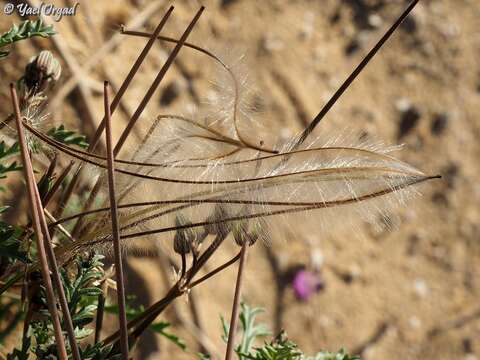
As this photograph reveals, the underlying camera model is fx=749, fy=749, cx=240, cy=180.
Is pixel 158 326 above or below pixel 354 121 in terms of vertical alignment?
below

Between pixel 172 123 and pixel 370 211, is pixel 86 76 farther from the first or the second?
pixel 370 211

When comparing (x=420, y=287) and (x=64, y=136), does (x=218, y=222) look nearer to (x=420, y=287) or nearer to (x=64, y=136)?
(x=64, y=136)

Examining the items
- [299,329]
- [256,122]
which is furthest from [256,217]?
[299,329]

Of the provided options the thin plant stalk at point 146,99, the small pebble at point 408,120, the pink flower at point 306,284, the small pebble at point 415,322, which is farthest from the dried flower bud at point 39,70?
the small pebble at point 408,120

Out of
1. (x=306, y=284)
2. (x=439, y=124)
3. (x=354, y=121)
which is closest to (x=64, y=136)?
(x=306, y=284)

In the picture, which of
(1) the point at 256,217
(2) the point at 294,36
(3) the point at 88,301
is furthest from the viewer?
(2) the point at 294,36

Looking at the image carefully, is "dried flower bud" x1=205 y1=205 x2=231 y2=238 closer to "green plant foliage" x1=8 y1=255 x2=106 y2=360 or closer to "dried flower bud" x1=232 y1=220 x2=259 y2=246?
"dried flower bud" x1=232 y1=220 x2=259 y2=246

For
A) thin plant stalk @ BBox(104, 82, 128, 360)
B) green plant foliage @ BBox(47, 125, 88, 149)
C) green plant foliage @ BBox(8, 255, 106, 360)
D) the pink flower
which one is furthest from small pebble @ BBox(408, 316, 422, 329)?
thin plant stalk @ BBox(104, 82, 128, 360)
